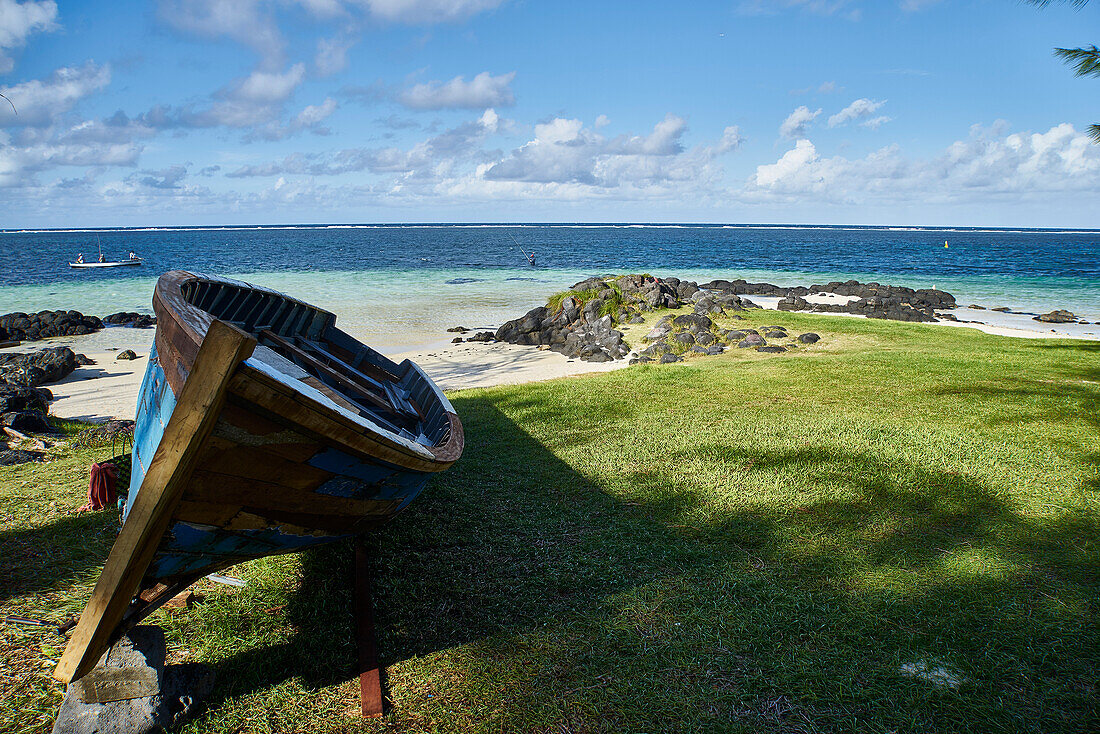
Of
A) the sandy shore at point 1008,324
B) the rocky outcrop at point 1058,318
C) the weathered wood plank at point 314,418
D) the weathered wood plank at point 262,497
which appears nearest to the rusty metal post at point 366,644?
the weathered wood plank at point 262,497

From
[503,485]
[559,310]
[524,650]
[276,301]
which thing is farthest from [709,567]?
[559,310]

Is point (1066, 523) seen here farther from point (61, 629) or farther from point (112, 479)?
point (112, 479)

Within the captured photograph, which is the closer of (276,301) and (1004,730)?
(1004,730)

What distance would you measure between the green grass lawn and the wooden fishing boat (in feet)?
2.63

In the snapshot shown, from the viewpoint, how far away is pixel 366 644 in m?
3.43

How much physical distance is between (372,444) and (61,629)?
7.56 ft

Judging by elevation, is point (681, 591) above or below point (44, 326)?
below

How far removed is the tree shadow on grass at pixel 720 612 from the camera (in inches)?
122

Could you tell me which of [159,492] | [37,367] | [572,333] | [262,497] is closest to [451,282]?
[572,333]

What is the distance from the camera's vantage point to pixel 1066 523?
4902mm

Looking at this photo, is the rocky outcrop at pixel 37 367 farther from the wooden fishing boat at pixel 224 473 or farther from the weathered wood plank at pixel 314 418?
the weathered wood plank at pixel 314 418

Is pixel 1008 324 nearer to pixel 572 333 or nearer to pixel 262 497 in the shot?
pixel 572 333

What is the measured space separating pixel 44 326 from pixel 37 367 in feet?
33.4

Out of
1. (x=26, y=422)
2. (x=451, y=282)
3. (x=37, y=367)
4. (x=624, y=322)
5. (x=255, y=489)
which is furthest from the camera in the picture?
(x=451, y=282)
